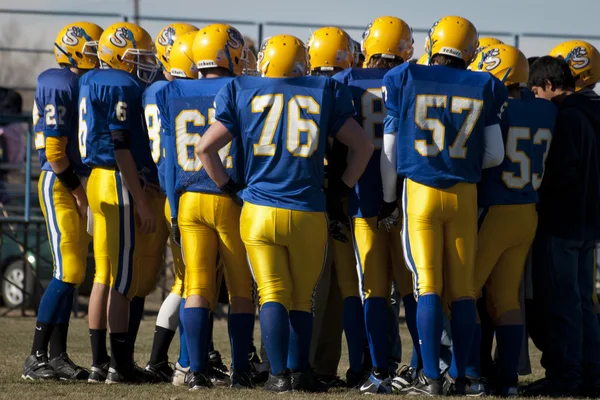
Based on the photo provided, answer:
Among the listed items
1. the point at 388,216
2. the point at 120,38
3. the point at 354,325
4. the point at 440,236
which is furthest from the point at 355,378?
the point at 120,38

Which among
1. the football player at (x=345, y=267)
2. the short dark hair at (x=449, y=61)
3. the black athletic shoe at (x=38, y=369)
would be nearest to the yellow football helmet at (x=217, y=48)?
the football player at (x=345, y=267)

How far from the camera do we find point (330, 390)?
21.7 feet

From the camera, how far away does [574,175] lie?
257 inches

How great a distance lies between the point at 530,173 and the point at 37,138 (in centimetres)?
327

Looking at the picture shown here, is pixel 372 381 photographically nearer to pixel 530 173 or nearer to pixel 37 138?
pixel 530 173

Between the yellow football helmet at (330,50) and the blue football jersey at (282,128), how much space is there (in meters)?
0.91

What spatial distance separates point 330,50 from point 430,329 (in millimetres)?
2037

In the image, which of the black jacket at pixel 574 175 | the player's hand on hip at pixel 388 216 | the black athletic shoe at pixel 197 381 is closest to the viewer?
the black athletic shoe at pixel 197 381

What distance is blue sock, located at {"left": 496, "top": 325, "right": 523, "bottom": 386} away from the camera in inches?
250

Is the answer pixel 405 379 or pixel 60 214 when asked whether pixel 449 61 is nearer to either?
pixel 405 379

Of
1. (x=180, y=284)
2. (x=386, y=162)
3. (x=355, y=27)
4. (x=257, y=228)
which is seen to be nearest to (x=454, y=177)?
(x=386, y=162)

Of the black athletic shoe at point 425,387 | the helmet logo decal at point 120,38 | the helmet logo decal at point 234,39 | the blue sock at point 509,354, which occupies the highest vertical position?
the helmet logo decal at point 120,38

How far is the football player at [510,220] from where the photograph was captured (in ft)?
20.9

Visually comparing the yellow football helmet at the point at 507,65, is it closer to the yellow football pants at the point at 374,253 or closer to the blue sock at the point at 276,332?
the yellow football pants at the point at 374,253
